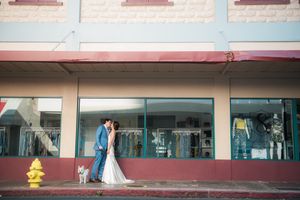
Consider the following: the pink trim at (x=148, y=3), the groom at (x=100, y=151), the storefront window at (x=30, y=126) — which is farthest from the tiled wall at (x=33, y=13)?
the groom at (x=100, y=151)

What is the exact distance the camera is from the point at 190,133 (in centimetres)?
1208

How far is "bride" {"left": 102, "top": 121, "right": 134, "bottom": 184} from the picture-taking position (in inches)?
430

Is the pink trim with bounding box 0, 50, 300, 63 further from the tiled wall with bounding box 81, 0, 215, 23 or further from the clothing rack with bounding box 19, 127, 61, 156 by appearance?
the clothing rack with bounding box 19, 127, 61, 156

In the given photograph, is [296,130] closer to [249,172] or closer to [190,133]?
[249,172]

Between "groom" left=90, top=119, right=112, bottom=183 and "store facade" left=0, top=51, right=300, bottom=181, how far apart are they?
2.26ft

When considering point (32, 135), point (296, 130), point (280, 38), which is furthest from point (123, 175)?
point (280, 38)

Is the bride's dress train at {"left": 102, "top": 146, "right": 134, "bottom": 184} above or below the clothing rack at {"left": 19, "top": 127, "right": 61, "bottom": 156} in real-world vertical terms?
below

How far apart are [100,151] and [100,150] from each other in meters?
0.08

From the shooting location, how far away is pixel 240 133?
12.0 meters

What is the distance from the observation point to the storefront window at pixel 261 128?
11.9 m

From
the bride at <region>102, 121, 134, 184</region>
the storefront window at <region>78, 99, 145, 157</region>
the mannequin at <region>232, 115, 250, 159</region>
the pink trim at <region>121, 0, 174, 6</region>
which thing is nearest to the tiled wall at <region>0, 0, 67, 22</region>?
the pink trim at <region>121, 0, 174, 6</region>

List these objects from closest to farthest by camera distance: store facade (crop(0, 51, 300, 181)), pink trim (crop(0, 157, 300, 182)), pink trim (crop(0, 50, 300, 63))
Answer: pink trim (crop(0, 50, 300, 63)), pink trim (crop(0, 157, 300, 182)), store facade (crop(0, 51, 300, 181))

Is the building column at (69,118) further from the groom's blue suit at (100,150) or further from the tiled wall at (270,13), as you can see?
the tiled wall at (270,13)

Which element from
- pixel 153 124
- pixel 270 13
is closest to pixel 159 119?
pixel 153 124
